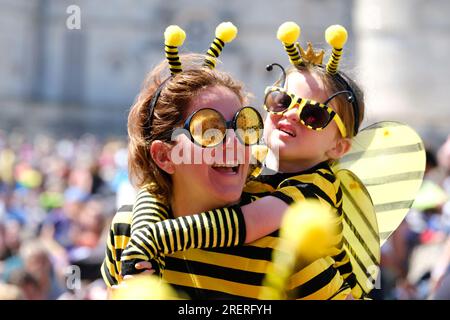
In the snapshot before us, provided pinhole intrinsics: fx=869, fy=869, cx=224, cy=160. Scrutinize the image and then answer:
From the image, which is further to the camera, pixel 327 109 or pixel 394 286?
pixel 394 286

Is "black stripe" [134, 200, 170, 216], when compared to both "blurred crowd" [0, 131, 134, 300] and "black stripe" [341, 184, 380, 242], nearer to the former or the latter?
"blurred crowd" [0, 131, 134, 300]

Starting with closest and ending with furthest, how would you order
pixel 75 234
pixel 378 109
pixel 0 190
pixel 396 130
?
pixel 396 130
pixel 75 234
pixel 0 190
pixel 378 109

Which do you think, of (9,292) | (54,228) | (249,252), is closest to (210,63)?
(249,252)

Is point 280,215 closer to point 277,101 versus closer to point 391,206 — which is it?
point 277,101

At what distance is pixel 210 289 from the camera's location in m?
1.57

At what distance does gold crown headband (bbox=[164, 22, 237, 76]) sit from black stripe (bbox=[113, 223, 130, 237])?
0.30 m

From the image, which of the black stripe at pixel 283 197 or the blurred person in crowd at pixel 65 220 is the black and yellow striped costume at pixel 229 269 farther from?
the blurred person in crowd at pixel 65 220

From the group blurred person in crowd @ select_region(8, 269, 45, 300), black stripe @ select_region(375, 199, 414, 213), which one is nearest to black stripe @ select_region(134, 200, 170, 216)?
black stripe @ select_region(375, 199, 414, 213)

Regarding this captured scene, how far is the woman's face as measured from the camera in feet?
5.10

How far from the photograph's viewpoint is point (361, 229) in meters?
1.84

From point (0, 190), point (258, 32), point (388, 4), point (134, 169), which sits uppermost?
point (258, 32)

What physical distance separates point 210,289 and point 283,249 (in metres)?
0.15

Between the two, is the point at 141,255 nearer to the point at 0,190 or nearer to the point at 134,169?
the point at 134,169

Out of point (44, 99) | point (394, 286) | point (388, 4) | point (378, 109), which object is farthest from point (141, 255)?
point (44, 99)
